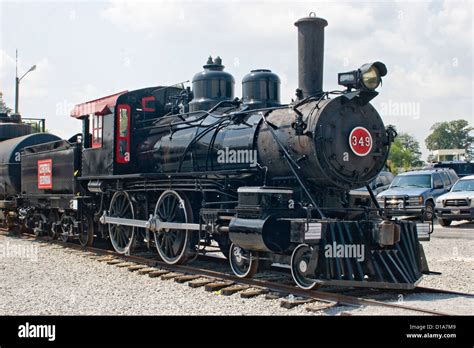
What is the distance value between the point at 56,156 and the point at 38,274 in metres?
5.03

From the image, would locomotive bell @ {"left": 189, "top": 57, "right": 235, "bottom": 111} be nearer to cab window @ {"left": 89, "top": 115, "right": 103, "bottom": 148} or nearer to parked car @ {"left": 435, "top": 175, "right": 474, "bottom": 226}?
cab window @ {"left": 89, "top": 115, "right": 103, "bottom": 148}

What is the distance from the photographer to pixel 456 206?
64.3 ft

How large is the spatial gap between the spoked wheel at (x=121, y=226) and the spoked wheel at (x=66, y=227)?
86.1 inches

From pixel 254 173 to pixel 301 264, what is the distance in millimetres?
1779

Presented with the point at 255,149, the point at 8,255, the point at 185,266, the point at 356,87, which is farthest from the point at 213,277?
the point at 8,255

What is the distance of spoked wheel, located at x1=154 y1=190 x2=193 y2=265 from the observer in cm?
988

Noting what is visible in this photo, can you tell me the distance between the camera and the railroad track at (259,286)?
7.03 m

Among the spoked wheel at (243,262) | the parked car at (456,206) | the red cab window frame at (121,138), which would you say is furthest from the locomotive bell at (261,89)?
the parked car at (456,206)

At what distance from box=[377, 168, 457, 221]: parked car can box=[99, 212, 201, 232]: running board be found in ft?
35.0

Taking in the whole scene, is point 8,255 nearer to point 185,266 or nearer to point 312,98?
point 185,266

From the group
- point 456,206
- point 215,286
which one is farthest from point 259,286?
point 456,206

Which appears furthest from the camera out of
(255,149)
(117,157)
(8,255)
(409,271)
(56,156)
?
(56,156)

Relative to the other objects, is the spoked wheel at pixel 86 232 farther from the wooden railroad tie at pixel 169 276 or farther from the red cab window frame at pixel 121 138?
the wooden railroad tie at pixel 169 276
